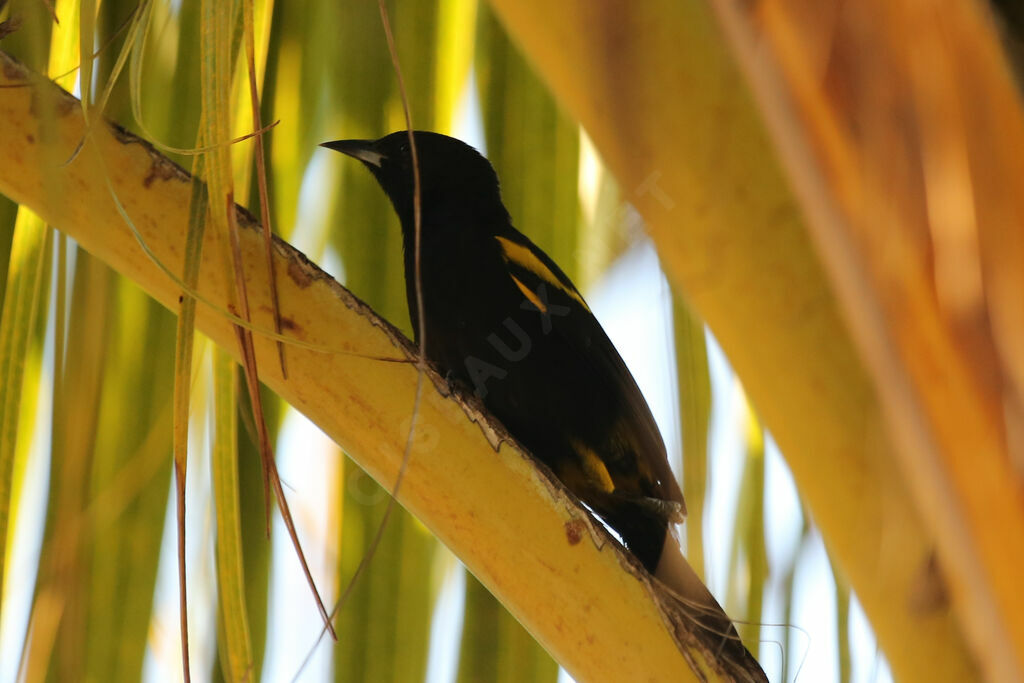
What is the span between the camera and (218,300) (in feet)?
2.03

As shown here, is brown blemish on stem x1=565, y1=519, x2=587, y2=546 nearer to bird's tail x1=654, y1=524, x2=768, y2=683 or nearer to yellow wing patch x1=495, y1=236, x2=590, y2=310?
bird's tail x1=654, y1=524, x2=768, y2=683

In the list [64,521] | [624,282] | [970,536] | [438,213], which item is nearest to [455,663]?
[64,521]

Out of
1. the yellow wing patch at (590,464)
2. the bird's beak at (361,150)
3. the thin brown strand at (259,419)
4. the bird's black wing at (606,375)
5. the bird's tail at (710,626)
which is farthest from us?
the yellow wing patch at (590,464)

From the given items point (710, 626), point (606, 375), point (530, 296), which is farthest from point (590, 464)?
point (710, 626)

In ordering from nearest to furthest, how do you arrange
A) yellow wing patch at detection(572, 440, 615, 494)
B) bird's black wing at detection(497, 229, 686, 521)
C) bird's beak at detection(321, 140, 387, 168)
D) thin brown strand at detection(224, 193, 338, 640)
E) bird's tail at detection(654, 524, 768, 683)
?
thin brown strand at detection(224, 193, 338, 640)
bird's tail at detection(654, 524, 768, 683)
bird's beak at detection(321, 140, 387, 168)
bird's black wing at detection(497, 229, 686, 521)
yellow wing patch at detection(572, 440, 615, 494)

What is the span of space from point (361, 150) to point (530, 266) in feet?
1.40

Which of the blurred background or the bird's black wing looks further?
the bird's black wing

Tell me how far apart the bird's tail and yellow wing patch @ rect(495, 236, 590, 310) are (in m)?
0.92

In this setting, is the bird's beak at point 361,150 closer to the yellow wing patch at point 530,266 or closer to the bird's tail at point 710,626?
the yellow wing patch at point 530,266

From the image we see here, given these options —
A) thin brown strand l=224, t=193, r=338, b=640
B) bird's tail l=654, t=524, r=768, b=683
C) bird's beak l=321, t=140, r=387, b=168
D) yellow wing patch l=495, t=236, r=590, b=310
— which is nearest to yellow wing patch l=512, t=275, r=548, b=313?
yellow wing patch l=495, t=236, r=590, b=310

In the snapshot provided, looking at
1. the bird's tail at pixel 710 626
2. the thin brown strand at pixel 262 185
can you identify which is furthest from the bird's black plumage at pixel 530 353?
the thin brown strand at pixel 262 185

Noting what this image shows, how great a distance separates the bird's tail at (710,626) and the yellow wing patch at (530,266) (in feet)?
3.00

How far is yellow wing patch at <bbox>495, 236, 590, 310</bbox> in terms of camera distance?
1.63 meters

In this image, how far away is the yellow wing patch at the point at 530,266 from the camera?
1629 millimetres
